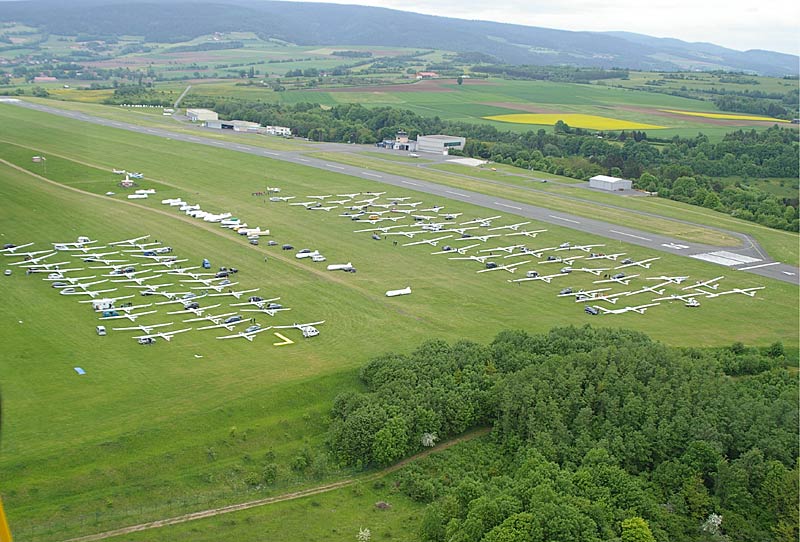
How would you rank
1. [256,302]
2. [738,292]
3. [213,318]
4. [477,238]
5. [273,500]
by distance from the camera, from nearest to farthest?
[273,500], [213,318], [256,302], [738,292], [477,238]

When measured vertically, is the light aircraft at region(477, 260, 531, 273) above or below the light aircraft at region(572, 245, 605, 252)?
below

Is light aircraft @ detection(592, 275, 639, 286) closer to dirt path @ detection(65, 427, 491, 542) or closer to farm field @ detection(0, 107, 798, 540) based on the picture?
farm field @ detection(0, 107, 798, 540)

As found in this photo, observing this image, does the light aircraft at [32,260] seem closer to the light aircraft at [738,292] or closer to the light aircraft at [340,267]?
the light aircraft at [340,267]

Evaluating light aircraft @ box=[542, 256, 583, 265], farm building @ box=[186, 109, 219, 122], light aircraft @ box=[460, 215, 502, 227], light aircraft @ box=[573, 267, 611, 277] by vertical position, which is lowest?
light aircraft @ box=[573, 267, 611, 277]

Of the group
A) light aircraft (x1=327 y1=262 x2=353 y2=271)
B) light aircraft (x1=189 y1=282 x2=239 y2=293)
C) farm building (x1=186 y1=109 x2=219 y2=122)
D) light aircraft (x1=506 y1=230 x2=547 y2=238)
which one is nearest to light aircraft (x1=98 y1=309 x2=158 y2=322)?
light aircraft (x1=189 y1=282 x2=239 y2=293)

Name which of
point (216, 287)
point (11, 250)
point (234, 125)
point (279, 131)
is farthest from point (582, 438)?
point (234, 125)

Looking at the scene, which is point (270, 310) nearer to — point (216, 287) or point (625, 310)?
point (216, 287)
